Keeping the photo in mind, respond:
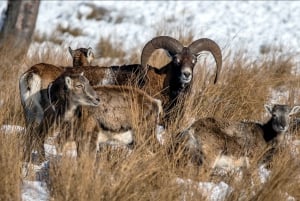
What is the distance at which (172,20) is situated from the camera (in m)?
18.6

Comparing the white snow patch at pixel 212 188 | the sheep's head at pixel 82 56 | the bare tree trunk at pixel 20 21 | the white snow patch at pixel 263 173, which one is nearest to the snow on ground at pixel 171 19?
the bare tree trunk at pixel 20 21

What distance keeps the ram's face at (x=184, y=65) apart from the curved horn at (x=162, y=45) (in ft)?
0.33

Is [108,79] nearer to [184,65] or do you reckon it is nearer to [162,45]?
[162,45]

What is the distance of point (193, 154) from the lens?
7023mm

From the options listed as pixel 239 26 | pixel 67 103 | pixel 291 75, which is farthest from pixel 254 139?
pixel 239 26

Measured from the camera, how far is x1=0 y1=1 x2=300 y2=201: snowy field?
16.5 meters

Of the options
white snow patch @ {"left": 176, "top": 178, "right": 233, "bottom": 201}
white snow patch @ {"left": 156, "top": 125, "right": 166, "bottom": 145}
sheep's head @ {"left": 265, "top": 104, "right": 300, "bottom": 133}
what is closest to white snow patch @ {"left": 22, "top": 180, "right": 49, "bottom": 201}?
white snow patch @ {"left": 176, "top": 178, "right": 233, "bottom": 201}

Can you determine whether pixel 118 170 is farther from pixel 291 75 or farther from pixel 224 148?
pixel 291 75

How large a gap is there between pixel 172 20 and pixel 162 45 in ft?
31.9

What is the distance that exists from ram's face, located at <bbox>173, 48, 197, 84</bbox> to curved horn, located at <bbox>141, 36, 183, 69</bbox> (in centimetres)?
10

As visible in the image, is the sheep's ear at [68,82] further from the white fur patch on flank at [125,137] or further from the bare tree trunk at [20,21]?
the bare tree trunk at [20,21]

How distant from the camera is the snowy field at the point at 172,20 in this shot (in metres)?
16.5

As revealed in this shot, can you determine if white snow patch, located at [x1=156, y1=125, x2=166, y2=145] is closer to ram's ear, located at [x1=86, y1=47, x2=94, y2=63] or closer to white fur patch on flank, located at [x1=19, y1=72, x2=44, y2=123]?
white fur patch on flank, located at [x1=19, y1=72, x2=44, y2=123]

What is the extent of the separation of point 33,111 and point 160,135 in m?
1.53
